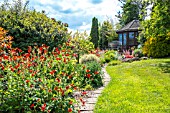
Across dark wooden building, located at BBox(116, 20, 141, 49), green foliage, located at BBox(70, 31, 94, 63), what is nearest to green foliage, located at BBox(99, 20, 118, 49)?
Result: dark wooden building, located at BBox(116, 20, 141, 49)

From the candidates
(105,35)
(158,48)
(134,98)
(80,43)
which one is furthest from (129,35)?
(134,98)

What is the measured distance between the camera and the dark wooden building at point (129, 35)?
28.1 m

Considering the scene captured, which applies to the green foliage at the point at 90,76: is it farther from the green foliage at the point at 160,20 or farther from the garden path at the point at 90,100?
the green foliage at the point at 160,20

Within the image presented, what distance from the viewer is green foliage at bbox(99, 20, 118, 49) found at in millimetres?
31734

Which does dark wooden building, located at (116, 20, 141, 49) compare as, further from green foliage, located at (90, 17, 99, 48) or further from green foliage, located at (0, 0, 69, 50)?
green foliage, located at (0, 0, 69, 50)

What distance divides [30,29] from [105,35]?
23031 mm

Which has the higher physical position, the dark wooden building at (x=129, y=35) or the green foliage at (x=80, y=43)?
the dark wooden building at (x=129, y=35)

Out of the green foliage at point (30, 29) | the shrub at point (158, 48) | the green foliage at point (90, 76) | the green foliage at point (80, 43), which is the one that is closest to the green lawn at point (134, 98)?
the green foliage at point (90, 76)

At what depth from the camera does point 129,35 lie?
94.5ft

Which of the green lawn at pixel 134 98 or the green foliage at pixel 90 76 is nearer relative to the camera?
the green lawn at pixel 134 98

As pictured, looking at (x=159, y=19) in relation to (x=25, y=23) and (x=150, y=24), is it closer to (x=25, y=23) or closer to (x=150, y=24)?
(x=150, y=24)

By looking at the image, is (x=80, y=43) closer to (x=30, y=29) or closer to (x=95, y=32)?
(x=30, y=29)

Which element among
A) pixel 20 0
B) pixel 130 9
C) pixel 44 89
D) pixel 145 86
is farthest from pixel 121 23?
pixel 44 89

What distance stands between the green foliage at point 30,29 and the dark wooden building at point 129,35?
1909cm
